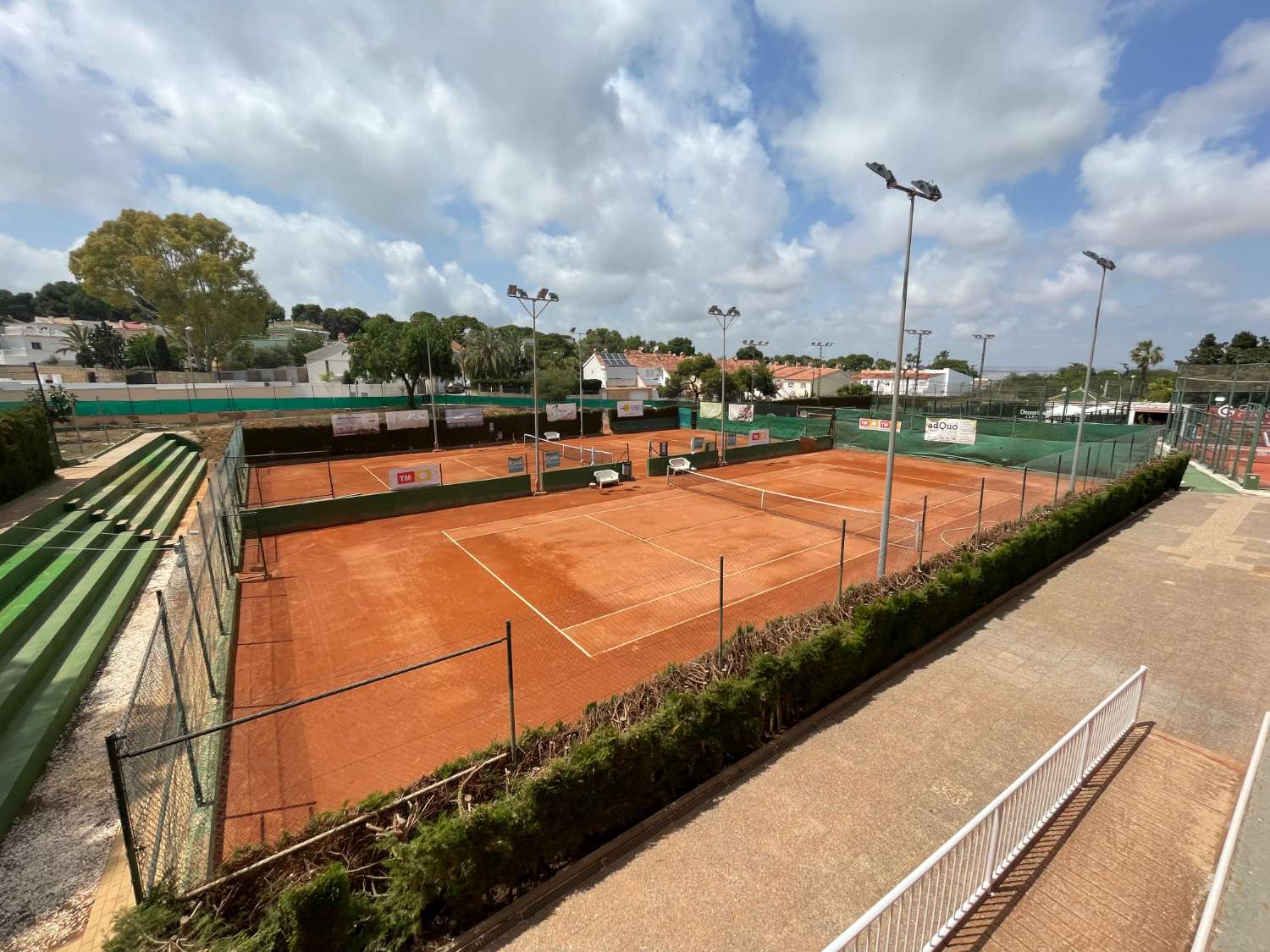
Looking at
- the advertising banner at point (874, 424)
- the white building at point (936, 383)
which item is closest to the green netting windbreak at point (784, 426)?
the advertising banner at point (874, 424)

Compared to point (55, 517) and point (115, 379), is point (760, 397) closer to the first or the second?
point (55, 517)

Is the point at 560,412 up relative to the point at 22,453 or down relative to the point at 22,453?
down

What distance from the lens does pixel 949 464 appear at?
3597 centimetres

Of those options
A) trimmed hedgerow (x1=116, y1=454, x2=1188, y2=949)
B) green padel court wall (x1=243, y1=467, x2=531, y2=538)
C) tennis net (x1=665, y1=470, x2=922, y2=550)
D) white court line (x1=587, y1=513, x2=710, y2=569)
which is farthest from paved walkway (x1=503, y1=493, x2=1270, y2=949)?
green padel court wall (x1=243, y1=467, x2=531, y2=538)

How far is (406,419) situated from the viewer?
4197cm

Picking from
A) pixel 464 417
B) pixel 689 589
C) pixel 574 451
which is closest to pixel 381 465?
pixel 464 417

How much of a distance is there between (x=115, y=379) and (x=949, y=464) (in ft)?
320

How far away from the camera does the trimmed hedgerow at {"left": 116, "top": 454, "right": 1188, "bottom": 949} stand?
5125mm

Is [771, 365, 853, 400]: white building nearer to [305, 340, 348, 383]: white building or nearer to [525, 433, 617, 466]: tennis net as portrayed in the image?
[525, 433, 617, 466]: tennis net

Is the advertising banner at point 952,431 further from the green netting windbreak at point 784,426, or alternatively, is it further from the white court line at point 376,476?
the white court line at point 376,476

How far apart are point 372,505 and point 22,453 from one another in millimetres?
10809

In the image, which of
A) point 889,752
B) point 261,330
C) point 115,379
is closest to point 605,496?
point 889,752

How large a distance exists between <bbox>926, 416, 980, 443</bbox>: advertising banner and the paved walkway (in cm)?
1828

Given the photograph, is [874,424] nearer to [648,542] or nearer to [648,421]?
[648,421]
